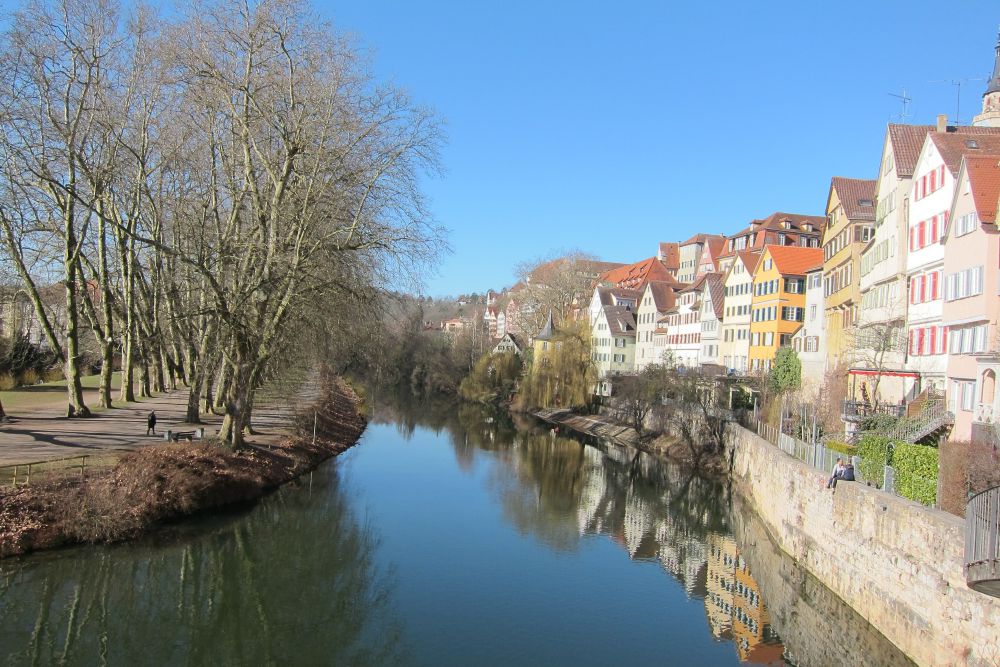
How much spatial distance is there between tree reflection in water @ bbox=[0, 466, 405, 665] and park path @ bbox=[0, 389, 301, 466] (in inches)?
160

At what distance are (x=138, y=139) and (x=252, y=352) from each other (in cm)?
763

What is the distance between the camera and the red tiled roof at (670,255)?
93688 millimetres

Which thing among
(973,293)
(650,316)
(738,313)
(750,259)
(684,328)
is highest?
(750,259)

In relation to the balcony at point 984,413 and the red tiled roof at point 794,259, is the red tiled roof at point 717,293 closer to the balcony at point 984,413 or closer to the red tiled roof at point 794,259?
the red tiled roof at point 794,259

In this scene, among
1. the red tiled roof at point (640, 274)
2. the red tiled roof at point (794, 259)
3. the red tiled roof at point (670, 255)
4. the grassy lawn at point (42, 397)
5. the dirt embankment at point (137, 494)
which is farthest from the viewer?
the red tiled roof at point (670, 255)

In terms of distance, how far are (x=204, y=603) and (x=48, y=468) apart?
5.70 metres

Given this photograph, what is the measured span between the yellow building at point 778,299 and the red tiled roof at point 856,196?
654 centimetres

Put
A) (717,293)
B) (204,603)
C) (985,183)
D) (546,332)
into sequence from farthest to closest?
(546,332) → (717,293) → (985,183) → (204,603)

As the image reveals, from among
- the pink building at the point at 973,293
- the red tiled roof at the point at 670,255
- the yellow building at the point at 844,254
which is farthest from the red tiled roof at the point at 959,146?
the red tiled roof at the point at 670,255

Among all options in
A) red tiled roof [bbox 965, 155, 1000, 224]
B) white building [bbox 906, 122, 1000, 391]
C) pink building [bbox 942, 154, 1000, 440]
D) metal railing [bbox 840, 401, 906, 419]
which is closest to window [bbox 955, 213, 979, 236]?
pink building [bbox 942, 154, 1000, 440]

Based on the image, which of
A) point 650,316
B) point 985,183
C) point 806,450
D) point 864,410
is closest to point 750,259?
point 650,316

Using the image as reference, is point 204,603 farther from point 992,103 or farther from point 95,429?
point 992,103

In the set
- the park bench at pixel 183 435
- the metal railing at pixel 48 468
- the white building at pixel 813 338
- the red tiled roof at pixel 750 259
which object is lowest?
the metal railing at pixel 48 468

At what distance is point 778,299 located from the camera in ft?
148
